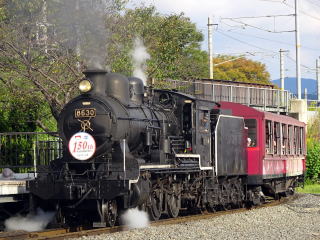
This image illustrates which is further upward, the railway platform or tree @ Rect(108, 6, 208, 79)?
tree @ Rect(108, 6, 208, 79)

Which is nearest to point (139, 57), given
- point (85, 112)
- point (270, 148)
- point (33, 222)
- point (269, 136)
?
point (269, 136)

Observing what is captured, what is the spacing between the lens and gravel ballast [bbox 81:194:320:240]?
13164 mm

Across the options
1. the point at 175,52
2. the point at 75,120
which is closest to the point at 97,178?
the point at 75,120

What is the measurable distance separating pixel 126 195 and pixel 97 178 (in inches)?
28.1

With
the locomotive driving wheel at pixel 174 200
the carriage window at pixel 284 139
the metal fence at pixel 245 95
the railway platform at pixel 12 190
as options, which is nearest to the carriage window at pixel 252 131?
the carriage window at pixel 284 139

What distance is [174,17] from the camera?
23641mm

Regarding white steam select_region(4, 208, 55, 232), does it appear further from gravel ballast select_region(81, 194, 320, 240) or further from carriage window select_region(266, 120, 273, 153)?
carriage window select_region(266, 120, 273, 153)

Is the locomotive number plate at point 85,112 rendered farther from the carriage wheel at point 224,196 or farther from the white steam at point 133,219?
the carriage wheel at point 224,196

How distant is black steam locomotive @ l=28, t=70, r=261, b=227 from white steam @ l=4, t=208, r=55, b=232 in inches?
8.4

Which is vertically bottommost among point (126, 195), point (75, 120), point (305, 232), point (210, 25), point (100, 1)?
point (305, 232)

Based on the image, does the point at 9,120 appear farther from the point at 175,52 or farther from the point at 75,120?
the point at 75,120

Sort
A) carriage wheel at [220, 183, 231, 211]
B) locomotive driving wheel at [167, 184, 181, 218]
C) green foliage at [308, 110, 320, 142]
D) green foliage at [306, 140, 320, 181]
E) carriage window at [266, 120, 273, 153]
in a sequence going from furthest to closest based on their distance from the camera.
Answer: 1. green foliage at [308, 110, 320, 142]
2. green foliage at [306, 140, 320, 181]
3. carriage window at [266, 120, 273, 153]
4. carriage wheel at [220, 183, 231, 211]
5. locomotive driving wheel at [167, 184, 181, 218]

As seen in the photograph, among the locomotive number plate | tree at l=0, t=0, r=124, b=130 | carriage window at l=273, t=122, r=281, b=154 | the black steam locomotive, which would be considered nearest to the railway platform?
the black steam locomotive

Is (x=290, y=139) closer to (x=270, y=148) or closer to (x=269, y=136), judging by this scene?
(x=270, y=148)
